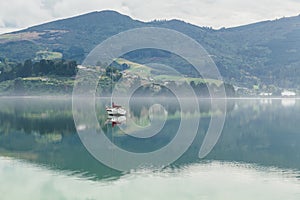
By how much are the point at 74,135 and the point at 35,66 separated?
5542 inches

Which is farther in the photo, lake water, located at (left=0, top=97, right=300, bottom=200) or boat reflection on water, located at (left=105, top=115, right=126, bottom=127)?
boat reflection on water, located at (left=105, top=115, right=126, bottom=127)

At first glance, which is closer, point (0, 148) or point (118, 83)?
point (0, 148)

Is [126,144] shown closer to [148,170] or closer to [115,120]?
[148,170]

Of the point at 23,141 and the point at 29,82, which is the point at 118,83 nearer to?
the point at 29,82

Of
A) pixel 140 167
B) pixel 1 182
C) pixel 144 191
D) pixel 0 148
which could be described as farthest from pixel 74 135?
pixel 144 191

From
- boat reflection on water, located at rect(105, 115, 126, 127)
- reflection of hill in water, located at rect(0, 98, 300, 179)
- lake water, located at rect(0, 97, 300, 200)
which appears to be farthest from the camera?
boat reflection on water, located at rect(105, 115, 126, 127)

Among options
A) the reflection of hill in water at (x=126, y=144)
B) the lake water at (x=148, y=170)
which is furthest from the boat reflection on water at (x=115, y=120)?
the lake water at (x=148, y=170)

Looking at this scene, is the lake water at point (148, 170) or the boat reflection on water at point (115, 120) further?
the boat reflection on water at point (115, 120)

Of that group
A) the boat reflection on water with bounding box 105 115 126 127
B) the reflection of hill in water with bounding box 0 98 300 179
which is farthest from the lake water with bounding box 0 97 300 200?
the boat reflection on water with bounding box 105 115 126 127

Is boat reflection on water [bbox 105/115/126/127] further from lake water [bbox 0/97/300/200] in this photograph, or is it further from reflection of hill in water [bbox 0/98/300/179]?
lake water [bbox 0/97/300/200]

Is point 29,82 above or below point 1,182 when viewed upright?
above

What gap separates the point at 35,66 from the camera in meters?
191

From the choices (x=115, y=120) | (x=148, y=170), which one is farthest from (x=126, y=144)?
(x=115, y=120)

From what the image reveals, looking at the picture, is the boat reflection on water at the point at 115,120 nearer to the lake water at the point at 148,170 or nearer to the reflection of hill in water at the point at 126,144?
the reflection of hill in water at the point at 126,144
